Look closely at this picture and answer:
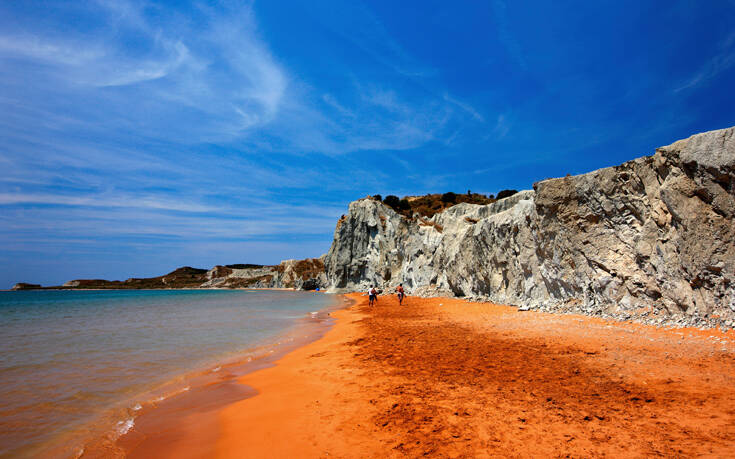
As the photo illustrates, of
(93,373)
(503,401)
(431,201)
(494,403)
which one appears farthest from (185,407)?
(431,201)

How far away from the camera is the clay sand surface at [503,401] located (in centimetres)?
405

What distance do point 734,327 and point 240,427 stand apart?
12.1m

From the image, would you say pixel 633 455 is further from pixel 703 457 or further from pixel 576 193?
pixel 576 193

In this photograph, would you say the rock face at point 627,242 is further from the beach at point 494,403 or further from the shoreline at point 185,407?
the shoreline at point 185,407

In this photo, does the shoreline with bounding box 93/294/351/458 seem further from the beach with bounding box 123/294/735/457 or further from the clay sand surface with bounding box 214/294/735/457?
the clay sand surface with bounding box 214/294/735/457

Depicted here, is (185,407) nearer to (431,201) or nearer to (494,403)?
(494,403)

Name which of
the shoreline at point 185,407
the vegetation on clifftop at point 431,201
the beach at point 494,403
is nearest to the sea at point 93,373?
the shoreline at point 185,407

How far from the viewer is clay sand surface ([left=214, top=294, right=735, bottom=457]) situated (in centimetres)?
405

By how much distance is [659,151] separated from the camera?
1190cm

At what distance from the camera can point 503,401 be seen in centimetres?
532

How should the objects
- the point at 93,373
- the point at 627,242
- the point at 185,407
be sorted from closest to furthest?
the point at 185,407
the point at 93,373
the point at 627,242

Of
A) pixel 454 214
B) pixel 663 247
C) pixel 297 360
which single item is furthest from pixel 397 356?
pixel 454 214

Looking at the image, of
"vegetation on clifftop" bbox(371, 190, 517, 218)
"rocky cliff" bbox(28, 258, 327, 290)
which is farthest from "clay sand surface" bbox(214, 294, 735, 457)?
"rocky cliff" bbox(28, 258, 327, 290)

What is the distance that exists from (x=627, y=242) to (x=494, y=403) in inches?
473
